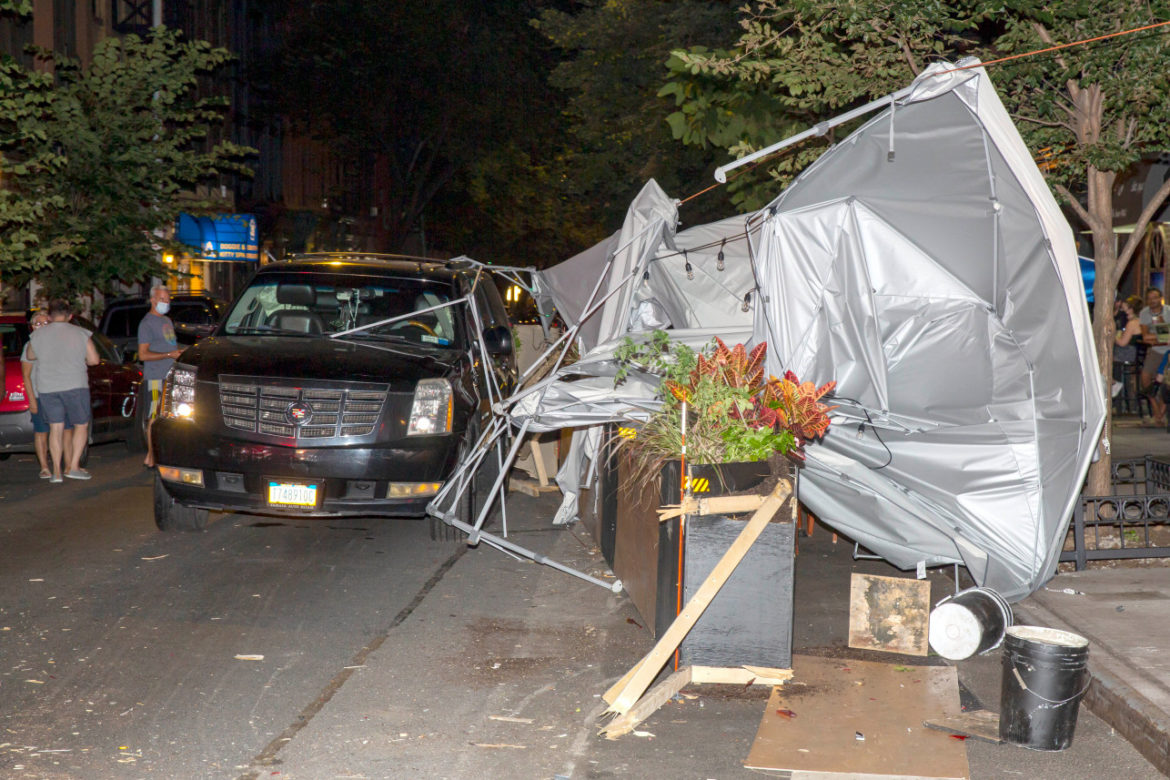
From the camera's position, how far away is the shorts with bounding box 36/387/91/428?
12.1 metres

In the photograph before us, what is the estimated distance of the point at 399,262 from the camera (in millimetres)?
10664

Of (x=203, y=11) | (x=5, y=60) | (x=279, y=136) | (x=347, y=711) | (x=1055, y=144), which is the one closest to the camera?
(x=347, y=711)

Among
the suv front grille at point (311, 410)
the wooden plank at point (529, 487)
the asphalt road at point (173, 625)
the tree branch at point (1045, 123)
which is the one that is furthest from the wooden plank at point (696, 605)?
the wooden plank at point (529, 487)

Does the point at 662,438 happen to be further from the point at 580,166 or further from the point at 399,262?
the point at 580,166

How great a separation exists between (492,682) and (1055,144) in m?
6.78

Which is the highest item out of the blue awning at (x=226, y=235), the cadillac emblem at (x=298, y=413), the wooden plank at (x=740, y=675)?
the blue awning at (x=226, y=235)

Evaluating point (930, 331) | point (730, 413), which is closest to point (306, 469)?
point (730, 413)

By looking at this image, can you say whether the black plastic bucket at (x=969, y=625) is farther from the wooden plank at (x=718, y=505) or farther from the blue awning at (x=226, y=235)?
the blue awning at (x=226, y=235)

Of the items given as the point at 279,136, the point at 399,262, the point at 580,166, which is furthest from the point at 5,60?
the point at 279,136

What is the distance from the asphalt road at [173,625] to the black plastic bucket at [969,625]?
10.3 ft

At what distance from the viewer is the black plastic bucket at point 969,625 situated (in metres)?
6.54

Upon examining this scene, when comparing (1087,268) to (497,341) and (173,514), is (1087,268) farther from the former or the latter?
(173,514)

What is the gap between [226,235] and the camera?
3284 cm

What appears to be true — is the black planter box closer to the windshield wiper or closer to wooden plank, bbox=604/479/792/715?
wooden plank, bbox=604/479/792/715
